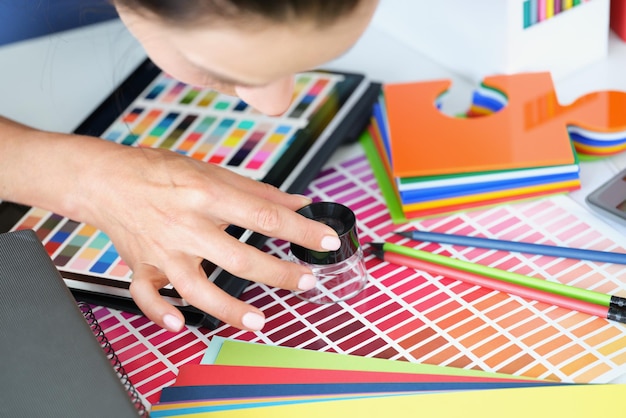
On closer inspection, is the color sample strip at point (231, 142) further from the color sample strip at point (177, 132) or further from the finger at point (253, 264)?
the finger at point (253, 264)

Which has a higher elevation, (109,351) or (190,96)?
(190,96)

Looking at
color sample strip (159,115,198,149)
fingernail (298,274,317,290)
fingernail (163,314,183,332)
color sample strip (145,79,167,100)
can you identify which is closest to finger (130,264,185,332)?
fingernail (163,314,183,332)

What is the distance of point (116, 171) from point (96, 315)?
0.48ft

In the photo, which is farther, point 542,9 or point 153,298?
point 542,9

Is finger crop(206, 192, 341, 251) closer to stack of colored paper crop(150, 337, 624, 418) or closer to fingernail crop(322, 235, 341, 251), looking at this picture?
fingernail crop(322, 235, 341, 251)

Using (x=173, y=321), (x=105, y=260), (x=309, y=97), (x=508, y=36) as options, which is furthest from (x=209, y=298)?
(x=508, y=36)

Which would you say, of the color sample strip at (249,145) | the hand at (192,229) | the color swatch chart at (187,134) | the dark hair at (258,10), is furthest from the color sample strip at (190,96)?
the dark hair at (258,10)

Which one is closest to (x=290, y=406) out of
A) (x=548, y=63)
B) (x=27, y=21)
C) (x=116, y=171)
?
(x=116, y=171)

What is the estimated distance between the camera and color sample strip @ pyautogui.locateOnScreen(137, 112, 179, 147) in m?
0.97

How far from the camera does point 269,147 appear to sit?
0.94 metres

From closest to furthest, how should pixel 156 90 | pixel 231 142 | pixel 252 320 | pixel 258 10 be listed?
pixel 258 10 < pixel 252 320 < pixel 231 142 < pixel 156 90

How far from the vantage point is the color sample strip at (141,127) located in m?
0.97

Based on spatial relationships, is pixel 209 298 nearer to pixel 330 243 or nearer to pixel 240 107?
pixel 330 243

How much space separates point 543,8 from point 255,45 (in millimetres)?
547
